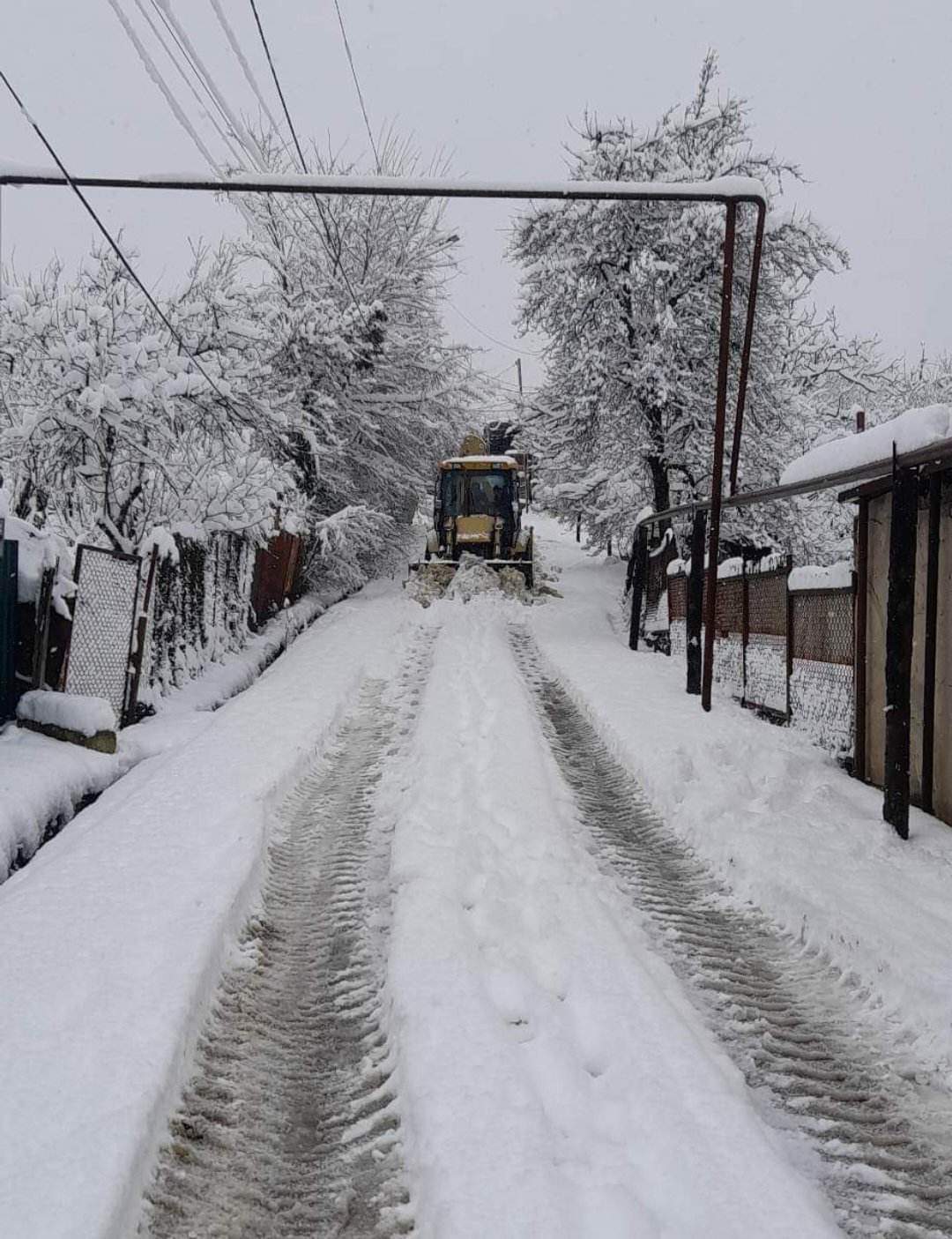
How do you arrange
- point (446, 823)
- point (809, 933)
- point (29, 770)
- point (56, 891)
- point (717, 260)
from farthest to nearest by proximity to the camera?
point (717, 260)
point (29, 770)
point (446, 823)
point (56, 891)
point (809, 933)

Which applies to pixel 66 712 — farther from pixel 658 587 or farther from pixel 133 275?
pixel 658 587

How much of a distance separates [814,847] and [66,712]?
234 inches

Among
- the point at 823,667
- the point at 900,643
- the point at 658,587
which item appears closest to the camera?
the point at 900,643

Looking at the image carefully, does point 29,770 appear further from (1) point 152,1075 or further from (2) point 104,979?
(1) point 152,1075

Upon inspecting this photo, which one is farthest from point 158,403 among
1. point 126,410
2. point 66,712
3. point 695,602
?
point 695,602

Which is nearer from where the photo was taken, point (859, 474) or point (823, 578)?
point (859, 474)

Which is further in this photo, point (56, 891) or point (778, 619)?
point (778, 619)

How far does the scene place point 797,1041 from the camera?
3.38m

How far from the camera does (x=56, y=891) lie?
15.2 ft

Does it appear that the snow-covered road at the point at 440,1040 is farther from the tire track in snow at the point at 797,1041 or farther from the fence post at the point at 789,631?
the fence post at the point at 789,631

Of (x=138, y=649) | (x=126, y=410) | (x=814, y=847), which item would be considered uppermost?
(x=126, y=410)

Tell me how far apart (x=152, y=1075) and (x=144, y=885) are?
5.97 ft

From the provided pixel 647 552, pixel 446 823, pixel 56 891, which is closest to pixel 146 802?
pixel 56 891

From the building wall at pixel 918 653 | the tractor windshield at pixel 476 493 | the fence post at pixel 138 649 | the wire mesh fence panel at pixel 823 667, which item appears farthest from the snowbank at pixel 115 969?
the tractor windshield at pixel 476 493
